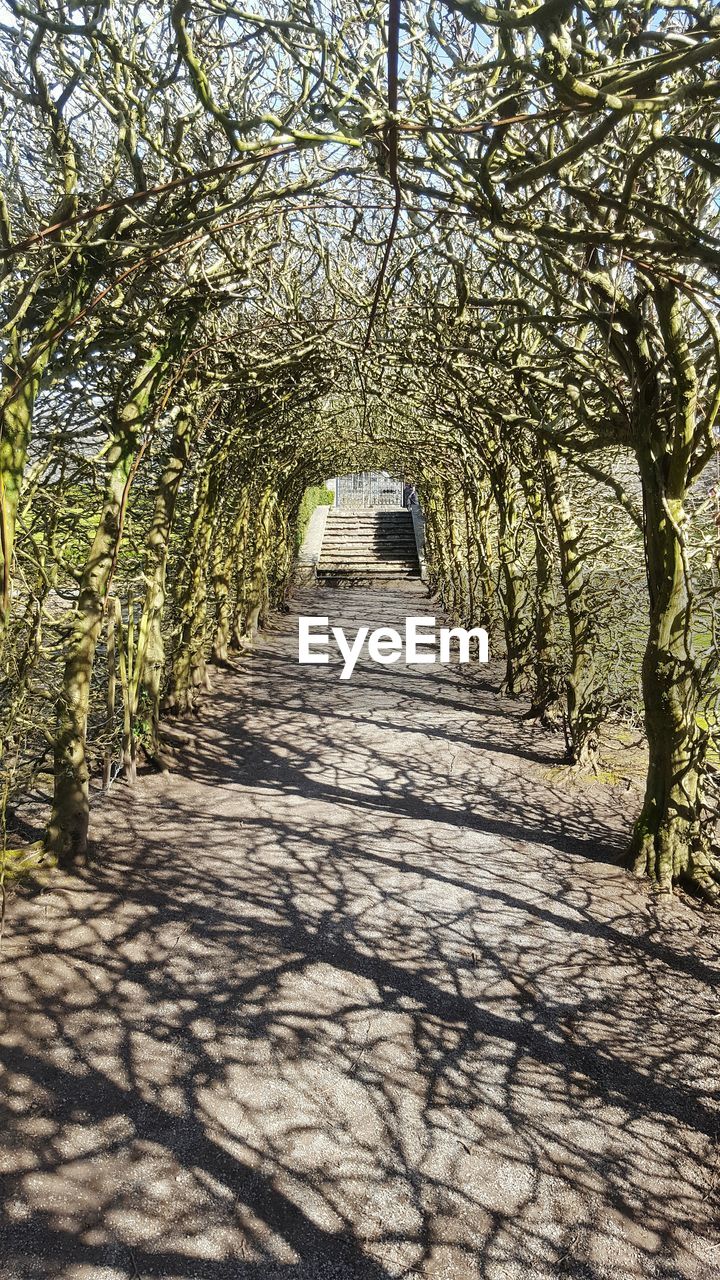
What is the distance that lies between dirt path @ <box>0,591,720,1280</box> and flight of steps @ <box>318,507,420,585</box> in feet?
63.4

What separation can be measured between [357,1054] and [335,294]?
19.0 feet

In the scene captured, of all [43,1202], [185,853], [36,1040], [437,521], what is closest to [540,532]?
[185,853]

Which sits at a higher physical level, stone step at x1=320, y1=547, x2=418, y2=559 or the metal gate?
the metal gate

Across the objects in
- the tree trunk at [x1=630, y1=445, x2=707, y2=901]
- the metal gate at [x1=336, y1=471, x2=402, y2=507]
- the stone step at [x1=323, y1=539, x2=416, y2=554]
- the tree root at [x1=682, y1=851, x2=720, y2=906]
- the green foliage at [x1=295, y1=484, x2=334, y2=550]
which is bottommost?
the tree root at [x1=682, y1=851, x2=720, y2=906]

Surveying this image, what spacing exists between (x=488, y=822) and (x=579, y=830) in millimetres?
620

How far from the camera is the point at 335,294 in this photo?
7055 millimetres

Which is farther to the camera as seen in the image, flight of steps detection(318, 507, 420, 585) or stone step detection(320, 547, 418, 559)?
stone step detection(320, 547, 418, 559)

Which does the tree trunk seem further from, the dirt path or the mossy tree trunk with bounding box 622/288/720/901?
the dirt path

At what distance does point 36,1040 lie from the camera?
3.32m

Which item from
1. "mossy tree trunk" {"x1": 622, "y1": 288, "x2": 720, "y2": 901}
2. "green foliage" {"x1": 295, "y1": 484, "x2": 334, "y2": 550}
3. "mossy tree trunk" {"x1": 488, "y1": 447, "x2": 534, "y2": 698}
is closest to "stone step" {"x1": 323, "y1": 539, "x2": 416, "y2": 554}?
"green foliage" {"x1": 295, "y1": 484, "x2": 334, "y2": 550}

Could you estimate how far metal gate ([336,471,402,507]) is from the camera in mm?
42219

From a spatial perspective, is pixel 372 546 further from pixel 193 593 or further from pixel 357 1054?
pixel 357 1054

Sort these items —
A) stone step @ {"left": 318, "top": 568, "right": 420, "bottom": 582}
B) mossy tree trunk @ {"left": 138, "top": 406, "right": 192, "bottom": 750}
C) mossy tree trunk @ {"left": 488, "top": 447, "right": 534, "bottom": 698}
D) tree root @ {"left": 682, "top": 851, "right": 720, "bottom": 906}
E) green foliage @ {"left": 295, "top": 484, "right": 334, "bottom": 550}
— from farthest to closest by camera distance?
stone step @ {"left": 318, "top": 568, "right": 420, "bottom": 582}
green foliage @ {"left": 295, "top": 484, "right": 334, "bottom": 550}
mossy tree trunk @ {"left": 488, "top": 447, "right": 534, "bottom": 698}
mossy tree trunk @ {"left": 138, "top": 406, "right": 192, "bottom": 750}
tree root @ {"left": 682, "top": 851, "right": 720, "bottom": 906}

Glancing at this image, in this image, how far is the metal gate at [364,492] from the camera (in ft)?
139
